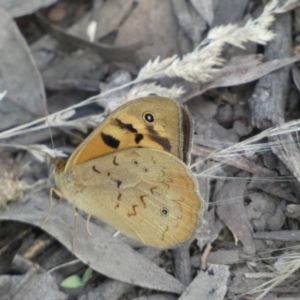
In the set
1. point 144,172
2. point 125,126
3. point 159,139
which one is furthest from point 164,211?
point 125,126

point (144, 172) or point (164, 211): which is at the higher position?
point (144, 172)

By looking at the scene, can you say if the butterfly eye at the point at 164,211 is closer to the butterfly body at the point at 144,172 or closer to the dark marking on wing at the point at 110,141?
the butterfly body at the point at 144,172

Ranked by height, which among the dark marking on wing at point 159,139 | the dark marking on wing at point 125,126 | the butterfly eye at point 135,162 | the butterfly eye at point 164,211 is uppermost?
the dark marking on wing at point 125,126

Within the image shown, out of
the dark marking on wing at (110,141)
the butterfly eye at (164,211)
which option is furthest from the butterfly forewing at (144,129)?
the butterfly eye at (164,211)

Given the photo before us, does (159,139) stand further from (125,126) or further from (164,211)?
(164,211)

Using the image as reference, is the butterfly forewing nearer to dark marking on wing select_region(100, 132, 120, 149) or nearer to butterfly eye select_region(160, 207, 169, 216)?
dark marking on wing select_region(100, 132, 120, 149)

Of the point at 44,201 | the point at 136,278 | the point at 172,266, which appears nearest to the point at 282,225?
the point at 172,266

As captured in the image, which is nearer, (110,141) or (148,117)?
(148,117)
